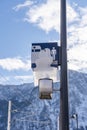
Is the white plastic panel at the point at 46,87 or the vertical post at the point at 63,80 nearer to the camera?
the vertical post at the point at 63,80

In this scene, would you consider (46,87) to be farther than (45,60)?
No

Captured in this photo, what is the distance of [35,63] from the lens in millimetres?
5969

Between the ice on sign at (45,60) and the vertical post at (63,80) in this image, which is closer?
the vertical post at (63,80)

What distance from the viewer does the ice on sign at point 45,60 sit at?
597 centimetres

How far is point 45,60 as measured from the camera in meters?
6.02

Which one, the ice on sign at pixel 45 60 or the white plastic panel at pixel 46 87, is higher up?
the ice on sign at pixel 45 60

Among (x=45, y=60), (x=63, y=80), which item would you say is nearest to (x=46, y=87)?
(x=63, y=80)

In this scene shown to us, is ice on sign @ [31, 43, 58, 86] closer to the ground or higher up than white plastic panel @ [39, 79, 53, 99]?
higher up

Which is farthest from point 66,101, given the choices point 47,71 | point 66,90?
point 47,71

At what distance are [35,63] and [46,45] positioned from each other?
296mm

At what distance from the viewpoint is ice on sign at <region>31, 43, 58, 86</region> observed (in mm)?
5973

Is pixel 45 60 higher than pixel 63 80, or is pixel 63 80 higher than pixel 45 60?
pixel 45 60

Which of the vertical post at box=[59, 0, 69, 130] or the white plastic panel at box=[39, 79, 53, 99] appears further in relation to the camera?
the white plastic panel at box=[39, 79, 53, 99]

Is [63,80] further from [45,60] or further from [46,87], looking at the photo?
[45,60]
